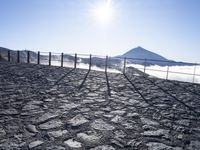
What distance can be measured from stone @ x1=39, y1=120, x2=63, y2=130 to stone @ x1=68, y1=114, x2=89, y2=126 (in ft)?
0.81

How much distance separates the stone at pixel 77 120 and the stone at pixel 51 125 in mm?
248

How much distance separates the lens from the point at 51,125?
452 cm

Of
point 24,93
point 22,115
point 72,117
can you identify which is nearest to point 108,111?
point 72,117

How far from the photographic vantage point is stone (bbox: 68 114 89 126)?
4738 mm

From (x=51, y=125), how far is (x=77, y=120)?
645mm

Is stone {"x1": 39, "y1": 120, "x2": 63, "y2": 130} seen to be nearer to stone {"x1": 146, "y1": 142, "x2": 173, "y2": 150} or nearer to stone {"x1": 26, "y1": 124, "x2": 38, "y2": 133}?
stone {"x1": 26, "y1": 124, "x2": 38, "y2": 133}

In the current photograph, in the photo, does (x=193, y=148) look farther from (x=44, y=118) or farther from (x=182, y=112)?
(x=44, y=118)

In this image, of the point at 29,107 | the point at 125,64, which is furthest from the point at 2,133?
the point at 125,64

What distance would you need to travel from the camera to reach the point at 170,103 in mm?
7426

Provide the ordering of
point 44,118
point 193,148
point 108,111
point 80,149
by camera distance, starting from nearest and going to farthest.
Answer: point 80,149 < point 193,148 < point 44,118 < point 108,111

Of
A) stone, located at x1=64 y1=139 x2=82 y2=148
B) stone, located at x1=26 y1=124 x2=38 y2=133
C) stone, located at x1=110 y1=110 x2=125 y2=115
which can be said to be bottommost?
stone, located at x1=64 y1=139 x2=82 y2=148

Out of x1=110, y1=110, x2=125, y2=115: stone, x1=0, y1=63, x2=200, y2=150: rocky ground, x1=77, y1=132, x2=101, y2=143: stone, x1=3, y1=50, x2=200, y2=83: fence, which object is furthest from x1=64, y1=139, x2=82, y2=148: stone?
x1=3, y1=50, x2=200, y2=83: fence

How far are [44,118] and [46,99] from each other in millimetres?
1888

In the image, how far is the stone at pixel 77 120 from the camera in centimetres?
474
